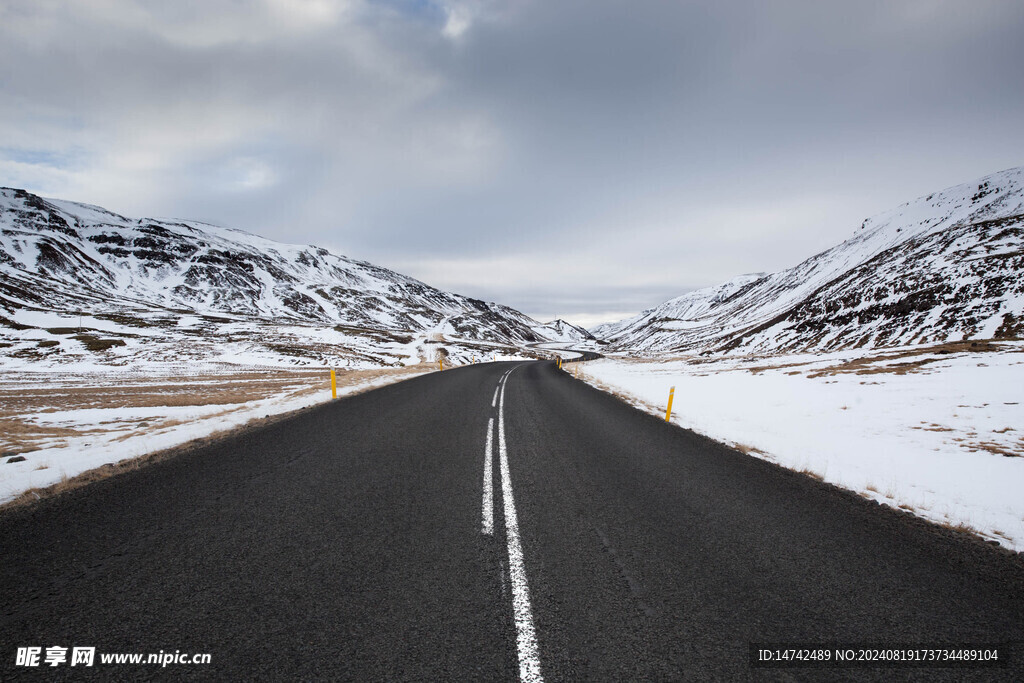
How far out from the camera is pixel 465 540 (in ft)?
14.8

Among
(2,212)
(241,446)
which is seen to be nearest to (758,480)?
(241,446)

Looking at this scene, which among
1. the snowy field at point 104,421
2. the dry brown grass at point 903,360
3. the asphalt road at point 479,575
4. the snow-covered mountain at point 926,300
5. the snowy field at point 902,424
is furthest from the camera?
the snow-covered mountain at point 926,300

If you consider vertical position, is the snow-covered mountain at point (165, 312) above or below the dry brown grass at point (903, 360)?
above

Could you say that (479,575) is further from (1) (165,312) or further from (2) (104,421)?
(1) (165,312)

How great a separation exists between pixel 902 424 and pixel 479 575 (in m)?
13.5

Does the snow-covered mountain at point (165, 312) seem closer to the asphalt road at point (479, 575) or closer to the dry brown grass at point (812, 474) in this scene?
the asphalt road at point (479, 575)

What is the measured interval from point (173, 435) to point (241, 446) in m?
1.89

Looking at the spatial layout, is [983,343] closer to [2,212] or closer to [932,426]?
[932,426]

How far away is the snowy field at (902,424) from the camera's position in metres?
6.32

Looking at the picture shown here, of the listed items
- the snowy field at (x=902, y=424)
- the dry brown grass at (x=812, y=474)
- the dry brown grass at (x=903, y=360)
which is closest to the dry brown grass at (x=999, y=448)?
the snowy field at (x=902, y=424)

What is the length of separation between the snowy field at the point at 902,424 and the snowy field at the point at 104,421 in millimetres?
12180

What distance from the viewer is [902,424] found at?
11398 mm

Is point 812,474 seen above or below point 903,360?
below

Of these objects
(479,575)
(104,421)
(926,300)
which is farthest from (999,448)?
(926,300)
